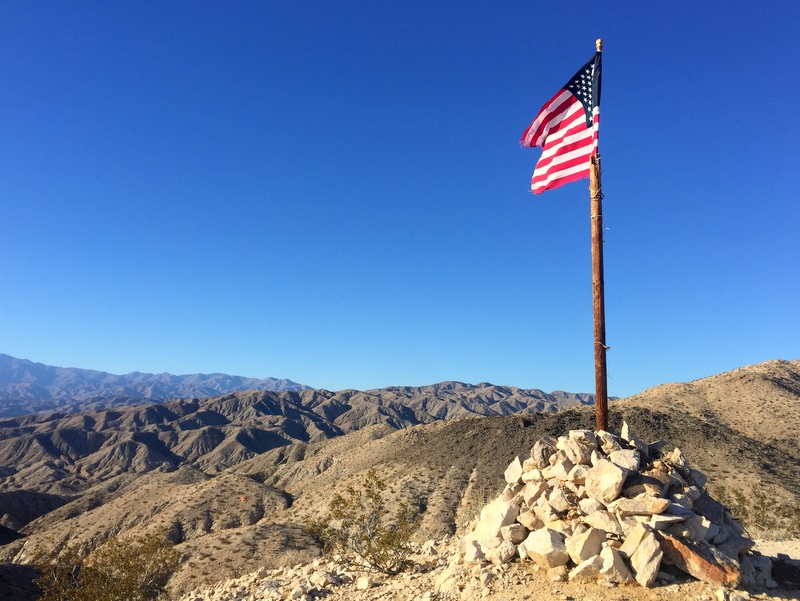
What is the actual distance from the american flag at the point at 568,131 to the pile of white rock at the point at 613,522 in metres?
6.43

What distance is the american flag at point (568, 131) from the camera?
12.2 metres

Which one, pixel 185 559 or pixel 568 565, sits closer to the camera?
pixel 568 565

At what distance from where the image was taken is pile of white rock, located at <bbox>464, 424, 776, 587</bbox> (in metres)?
9.08

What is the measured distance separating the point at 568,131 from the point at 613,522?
9.14 meters

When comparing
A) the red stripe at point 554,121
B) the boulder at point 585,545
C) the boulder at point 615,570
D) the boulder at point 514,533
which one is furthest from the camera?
the red stripe at point 554,121

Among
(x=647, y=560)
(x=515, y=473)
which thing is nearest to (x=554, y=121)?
(x=515, y=473)

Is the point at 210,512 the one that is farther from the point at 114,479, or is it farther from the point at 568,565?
the point at 114,479

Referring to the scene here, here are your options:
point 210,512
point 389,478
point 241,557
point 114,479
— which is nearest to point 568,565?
point 241,557

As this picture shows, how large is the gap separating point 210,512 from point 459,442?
3042 centimetres

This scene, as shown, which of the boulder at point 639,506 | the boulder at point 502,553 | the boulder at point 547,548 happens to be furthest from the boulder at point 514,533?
the boulder at point 639,506

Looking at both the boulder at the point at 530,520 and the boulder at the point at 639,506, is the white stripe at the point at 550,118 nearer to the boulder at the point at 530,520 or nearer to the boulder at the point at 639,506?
the boulder at the point at 639,506

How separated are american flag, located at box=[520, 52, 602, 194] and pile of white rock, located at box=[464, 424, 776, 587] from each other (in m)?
6.43

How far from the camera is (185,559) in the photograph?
3294 cm

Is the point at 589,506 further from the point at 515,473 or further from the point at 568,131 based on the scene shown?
the point at 568,131
